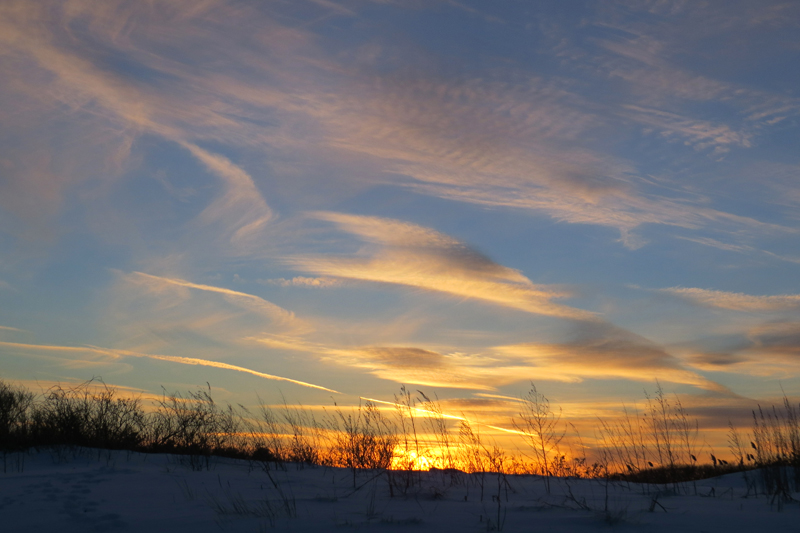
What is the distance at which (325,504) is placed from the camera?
15.4 feet

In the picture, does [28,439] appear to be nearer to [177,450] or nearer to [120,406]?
[120,406]

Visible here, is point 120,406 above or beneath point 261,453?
above

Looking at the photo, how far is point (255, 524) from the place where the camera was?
3.87 meters

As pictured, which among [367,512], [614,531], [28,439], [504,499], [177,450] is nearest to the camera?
[614,531]

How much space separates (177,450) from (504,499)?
21.5 feet

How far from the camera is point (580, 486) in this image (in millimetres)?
6789

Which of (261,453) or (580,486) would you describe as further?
(261,453)

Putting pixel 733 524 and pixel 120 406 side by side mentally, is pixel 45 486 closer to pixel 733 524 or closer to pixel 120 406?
pixel 120 406

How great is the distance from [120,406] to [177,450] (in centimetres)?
153

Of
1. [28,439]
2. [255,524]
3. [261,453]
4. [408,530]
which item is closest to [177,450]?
[261,453]

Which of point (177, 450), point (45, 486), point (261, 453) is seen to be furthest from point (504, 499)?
point (177, 450)

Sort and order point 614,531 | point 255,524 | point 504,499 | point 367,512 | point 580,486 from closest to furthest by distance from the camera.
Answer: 1. point 614,531
2. point 255,524
3. point 367,512
4. point 504,499
5. point 580,486

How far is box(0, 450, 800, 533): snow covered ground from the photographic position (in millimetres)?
3766

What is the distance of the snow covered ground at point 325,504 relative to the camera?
377 cm
